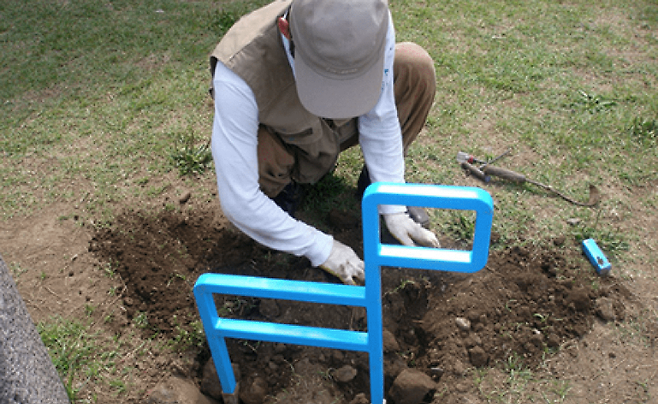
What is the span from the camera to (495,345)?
224 cm

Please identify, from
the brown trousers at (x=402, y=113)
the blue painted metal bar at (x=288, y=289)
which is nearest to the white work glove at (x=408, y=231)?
the brown trousers at (x=402, y=113)

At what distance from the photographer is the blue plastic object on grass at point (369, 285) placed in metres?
1.34

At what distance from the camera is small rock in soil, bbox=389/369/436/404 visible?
2047 millimetres

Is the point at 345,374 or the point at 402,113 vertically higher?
the point at 402,113

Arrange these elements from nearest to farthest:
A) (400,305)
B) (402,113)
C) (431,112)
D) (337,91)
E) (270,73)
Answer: (337,91) → (270,73) → (400,305) → (402,113) → (431,112)

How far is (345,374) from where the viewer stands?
7.04 ft

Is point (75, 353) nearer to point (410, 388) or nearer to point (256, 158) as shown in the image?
point (256, 158)

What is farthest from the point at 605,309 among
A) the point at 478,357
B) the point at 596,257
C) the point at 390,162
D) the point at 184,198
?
the point at 184,198

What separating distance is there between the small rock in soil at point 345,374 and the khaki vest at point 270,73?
99 cm

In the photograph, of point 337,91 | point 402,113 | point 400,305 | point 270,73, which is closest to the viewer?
point 337,91

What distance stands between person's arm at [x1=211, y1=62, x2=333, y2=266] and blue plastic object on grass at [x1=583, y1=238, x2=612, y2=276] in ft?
4.17

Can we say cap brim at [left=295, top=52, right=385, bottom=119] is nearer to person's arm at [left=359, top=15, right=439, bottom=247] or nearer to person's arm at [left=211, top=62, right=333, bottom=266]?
person's arm at [left=211, top=62, right=333, bottom=266]

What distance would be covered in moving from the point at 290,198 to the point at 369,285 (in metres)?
1.21

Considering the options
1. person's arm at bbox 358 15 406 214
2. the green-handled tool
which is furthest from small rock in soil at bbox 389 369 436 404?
the green-handled tool
